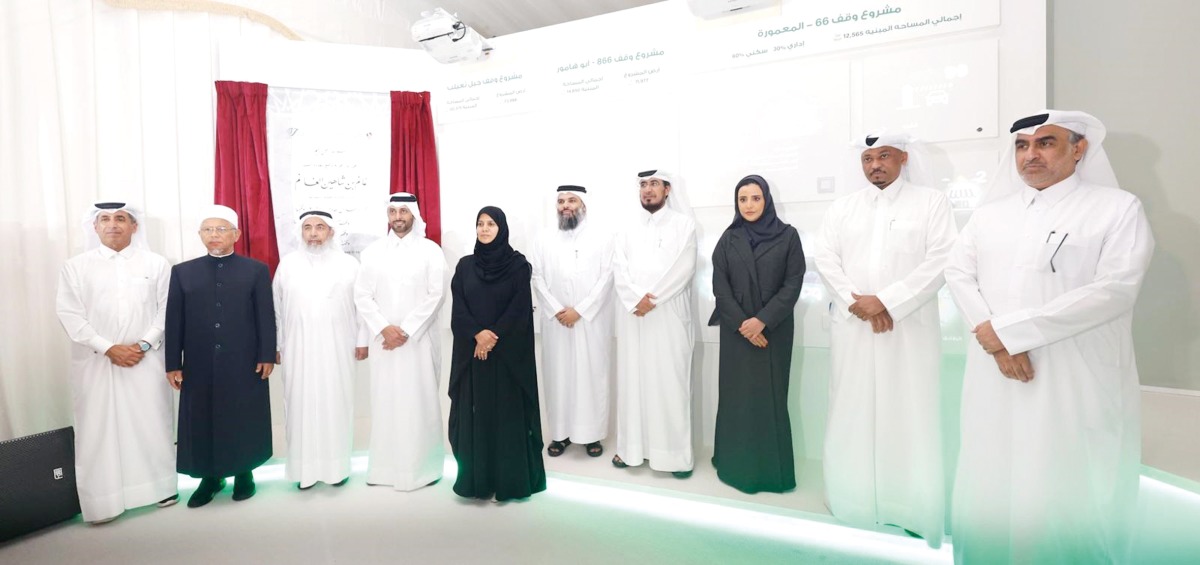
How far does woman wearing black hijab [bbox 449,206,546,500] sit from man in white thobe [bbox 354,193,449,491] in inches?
11.1

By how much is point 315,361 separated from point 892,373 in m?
3.01

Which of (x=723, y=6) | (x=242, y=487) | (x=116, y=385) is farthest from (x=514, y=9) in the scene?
(x=242, y=487)

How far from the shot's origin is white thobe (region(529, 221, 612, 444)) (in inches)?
127

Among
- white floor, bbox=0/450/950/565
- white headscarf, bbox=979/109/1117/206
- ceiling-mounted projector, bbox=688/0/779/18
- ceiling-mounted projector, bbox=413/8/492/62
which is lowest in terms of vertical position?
white floor, bbox=0/450/950/565

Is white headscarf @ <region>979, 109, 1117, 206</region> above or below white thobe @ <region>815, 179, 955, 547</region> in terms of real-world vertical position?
above

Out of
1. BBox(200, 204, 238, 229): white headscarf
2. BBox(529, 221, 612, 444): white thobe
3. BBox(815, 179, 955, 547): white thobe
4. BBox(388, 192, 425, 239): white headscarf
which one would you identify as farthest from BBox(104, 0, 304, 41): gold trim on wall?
BBox(815, 179, 955, 547): white thobe

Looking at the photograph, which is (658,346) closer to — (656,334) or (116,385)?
(656,334)

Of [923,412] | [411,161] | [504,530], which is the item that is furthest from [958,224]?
[411,161]

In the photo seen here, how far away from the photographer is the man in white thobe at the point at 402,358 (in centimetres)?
289

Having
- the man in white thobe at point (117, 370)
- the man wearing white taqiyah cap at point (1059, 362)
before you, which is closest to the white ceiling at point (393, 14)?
the man in white thobe at point (117, 370)

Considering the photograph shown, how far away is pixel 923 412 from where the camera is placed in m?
2.27

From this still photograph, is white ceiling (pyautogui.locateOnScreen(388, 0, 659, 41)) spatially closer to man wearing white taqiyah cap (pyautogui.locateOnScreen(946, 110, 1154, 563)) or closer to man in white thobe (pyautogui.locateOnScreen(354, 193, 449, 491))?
man in white thobe (pyautogui.locateOnScreen(354, 193, 449, 491))

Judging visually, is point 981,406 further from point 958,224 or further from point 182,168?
point 182,168

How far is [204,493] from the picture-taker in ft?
9.17
